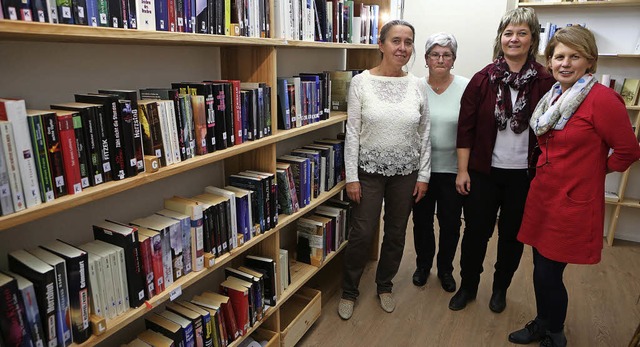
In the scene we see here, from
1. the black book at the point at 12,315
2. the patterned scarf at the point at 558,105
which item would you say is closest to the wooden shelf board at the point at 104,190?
the black book at the point at 12,315

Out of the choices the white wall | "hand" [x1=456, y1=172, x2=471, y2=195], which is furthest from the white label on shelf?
the white wall

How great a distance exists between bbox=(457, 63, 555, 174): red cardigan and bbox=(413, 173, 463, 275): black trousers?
26 centimetres

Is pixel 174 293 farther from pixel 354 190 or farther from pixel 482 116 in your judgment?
pixel 482 116

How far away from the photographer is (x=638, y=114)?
3.24 metres

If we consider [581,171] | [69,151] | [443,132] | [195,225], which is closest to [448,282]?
[443,132]

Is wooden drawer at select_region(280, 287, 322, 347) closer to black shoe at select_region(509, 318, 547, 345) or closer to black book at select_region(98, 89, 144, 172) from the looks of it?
black shoe at select_region(509, 318, 547, 345)

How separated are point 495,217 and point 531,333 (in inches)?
24.3

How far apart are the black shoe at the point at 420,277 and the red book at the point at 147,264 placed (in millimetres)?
1869

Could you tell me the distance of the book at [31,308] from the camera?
1031mm

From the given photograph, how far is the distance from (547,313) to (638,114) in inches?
80.0

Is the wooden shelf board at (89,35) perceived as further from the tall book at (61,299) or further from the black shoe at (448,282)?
the black shoe at (448,282)

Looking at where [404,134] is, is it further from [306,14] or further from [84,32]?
[84,32]

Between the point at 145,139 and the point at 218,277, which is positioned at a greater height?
the point at 145,139

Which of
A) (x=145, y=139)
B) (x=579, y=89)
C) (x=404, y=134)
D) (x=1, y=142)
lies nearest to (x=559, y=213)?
(x=579, y=89)
